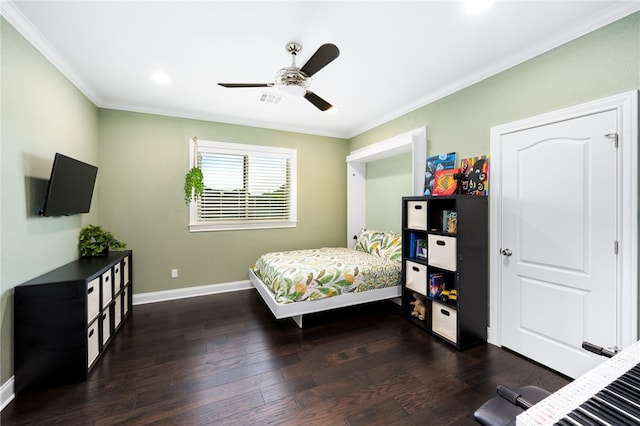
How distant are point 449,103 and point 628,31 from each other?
1.39 meters

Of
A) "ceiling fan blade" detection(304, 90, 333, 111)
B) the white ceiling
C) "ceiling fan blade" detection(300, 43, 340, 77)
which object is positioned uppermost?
the white ceiling

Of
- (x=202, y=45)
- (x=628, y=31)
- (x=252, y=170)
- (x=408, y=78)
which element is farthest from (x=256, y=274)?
(x=628, y=31)

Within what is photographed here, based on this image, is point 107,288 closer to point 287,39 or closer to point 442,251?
point 287,39

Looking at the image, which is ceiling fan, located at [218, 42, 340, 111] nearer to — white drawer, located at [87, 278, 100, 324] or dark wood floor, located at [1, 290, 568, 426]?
white drawer, located at [87, 278, 100, 324]

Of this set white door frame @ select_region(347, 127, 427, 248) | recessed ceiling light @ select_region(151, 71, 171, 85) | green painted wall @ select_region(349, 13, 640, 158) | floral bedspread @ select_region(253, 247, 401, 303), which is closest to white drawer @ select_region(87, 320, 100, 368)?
floral bedspread @ select_region(253, 247, 401, 303)

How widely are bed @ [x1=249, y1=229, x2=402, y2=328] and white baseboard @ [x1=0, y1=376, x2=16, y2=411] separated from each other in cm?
198

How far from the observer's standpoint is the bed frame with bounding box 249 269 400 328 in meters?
2.78

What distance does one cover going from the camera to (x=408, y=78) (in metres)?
2.90

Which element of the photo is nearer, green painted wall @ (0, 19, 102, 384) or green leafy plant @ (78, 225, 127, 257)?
green painted wall @ (0, 19, 102, 384)

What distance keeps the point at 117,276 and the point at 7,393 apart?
1183 millimetres

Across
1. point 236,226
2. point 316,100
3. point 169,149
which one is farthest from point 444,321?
point 169,149

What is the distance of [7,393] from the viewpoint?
1.83m

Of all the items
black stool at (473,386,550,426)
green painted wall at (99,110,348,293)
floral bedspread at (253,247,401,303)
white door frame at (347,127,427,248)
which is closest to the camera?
black stool at (473,386,550,426)

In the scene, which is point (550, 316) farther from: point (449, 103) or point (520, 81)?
point (449, 103)
